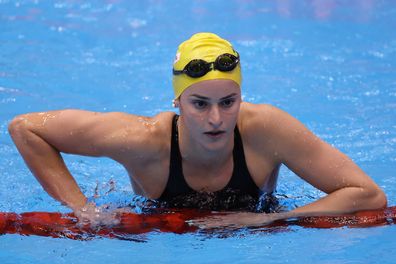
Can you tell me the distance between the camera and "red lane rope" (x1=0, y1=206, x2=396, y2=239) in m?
4.50

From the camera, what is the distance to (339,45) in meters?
8.45

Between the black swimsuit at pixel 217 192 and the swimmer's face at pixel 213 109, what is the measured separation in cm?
30

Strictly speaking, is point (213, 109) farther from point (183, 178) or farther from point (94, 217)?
point (94, 217)

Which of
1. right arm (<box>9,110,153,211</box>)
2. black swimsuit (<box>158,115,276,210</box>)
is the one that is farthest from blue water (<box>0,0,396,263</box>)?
right arm (<box>9,110,153,211</box>)

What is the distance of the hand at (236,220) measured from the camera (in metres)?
4.46

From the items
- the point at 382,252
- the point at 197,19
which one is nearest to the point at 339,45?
the point at 197,19

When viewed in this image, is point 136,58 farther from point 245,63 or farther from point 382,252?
point 382,252

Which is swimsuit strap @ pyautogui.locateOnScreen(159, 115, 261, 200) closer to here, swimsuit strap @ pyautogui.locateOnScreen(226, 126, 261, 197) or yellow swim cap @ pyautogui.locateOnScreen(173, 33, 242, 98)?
swimsuit strap @ pyautogui.locateOnScreen(226, 126, 261, 197)

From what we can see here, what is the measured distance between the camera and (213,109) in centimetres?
411

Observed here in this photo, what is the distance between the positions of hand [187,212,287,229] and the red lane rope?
0.04 meters

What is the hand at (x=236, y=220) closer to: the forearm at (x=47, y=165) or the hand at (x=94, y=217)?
the hand at (x=94, y=217)

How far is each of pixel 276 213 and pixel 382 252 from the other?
2.19 feet

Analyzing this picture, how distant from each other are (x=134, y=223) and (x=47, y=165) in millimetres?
616

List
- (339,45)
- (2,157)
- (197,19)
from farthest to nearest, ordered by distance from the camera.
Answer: (197,19) → (339,45) → (2,157)
